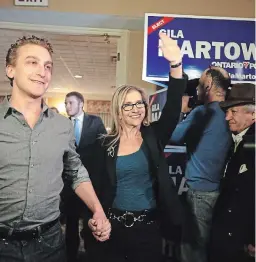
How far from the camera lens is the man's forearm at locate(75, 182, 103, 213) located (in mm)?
1285

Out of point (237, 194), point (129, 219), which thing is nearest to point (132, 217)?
point (129, 219)

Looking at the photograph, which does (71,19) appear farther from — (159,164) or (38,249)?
(38,249)

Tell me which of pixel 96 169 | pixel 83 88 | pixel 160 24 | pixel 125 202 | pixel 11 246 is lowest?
pixel 11 246

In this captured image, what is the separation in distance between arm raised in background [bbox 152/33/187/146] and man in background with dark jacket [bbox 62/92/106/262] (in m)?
0.53

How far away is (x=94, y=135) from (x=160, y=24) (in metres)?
0.81

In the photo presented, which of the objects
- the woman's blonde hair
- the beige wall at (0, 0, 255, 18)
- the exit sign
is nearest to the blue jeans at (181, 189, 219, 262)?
the woman's blonde hair

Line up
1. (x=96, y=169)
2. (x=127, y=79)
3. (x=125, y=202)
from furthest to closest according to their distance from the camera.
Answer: (x=127, y=79)
(x=96, y=169)
(x=125, y=202)

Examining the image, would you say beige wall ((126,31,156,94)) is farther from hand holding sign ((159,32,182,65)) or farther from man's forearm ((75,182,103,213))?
man's forearm ((75,182,103,213))

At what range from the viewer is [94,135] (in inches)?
82.8

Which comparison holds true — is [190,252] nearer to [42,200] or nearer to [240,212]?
[240,212]

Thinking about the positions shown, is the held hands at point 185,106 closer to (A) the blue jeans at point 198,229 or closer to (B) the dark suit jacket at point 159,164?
(B) the dark suit jacket at point 159,164

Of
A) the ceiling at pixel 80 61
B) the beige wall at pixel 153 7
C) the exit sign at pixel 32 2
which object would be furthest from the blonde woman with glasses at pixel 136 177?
the ceiling at pixel 80 61

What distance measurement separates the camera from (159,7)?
7.25 feet

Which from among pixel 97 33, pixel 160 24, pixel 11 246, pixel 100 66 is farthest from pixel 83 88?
pixel 11 246
